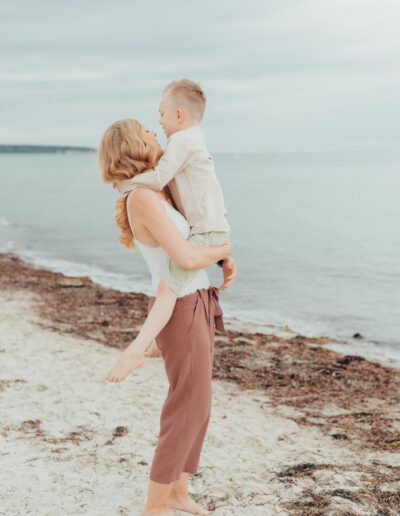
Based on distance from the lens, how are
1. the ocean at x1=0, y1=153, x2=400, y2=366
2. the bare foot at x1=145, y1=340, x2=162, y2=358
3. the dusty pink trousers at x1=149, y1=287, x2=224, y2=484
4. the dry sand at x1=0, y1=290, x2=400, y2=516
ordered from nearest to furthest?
the dusty pink trousers at x1=149, y1=287, x2=224, y2=484
the bare foot at x1=145, y1=340, x2=162, y2=358
the dry sand at x1=0, y1=290, x2=400, y2=516
the ocean at x1=0, y1=153, x2=400, y2=366

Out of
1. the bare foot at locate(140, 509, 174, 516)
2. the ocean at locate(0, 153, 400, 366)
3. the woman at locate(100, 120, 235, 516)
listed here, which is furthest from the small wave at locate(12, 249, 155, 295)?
the woman at locate(100, 120, 235, 516)

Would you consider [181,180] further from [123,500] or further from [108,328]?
[108,328]

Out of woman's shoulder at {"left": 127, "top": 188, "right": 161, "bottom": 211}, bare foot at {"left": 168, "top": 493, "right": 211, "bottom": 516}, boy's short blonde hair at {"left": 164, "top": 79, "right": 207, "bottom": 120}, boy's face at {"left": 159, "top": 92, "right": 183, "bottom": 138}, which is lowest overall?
bare foot at {"left": 168, "top": 493, "right": 211, "bottom": 516}

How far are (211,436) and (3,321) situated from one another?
588 centimetres

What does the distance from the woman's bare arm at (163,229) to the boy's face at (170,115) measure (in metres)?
0.38

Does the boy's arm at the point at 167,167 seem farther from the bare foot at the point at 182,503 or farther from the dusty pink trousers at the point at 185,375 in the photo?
the bare foot at the point at 182,503

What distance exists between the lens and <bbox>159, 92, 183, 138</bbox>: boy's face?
3.47 meters

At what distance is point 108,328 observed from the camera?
38.7ft

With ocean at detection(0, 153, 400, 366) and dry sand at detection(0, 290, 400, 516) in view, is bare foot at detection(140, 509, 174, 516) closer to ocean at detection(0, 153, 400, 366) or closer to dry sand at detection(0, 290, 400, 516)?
dry sand at detection(0, 290, 400, 516)

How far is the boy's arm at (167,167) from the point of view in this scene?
3.37 metres

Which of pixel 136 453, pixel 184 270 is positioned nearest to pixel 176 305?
pixel 184 270

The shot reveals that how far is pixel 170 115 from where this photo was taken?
349 centimetres

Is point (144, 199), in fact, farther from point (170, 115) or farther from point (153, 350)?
point (153, 350)

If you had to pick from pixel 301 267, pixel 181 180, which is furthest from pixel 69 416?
pixel 301 267
